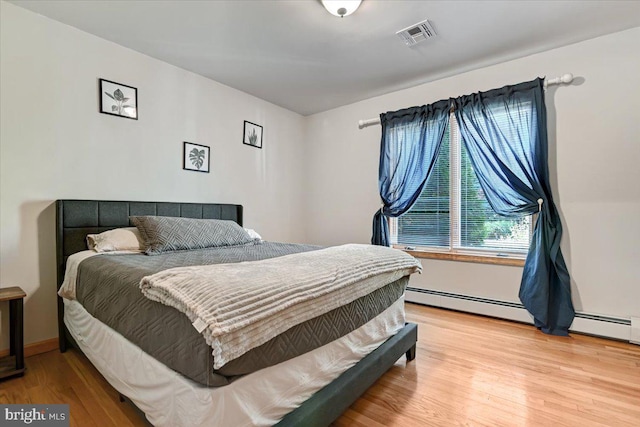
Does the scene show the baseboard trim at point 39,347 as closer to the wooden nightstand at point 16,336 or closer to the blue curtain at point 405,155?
the wooden nightstand at point 16,336

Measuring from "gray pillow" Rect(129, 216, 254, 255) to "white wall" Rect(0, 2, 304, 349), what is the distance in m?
0.56

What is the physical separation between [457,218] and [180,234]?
8.87ft

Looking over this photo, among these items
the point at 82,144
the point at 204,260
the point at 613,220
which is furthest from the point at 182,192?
the point at 613,220

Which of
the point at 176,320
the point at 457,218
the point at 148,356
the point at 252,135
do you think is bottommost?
the point at 148,356

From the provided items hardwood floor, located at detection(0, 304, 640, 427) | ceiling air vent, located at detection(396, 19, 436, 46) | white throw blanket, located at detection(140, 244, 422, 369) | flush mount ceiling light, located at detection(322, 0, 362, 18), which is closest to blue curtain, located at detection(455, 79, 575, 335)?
hardwood floor, located at detection(0, 304, 640, 427)

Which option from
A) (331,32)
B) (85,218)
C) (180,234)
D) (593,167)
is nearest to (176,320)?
(180,234)

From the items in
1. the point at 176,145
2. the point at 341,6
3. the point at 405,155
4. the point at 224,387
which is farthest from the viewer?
the point at 405,155

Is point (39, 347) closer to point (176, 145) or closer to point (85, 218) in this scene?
point (85, 218)

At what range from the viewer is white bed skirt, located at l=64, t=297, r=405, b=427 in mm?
958

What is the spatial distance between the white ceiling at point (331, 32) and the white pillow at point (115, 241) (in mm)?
1610

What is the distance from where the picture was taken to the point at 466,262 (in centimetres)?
304

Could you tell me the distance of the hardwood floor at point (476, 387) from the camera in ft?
4.82

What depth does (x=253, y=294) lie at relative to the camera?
1.01 meters

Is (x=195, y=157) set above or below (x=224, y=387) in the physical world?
above
